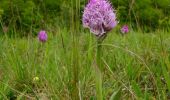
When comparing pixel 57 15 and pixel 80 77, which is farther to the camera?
pixel 57 15

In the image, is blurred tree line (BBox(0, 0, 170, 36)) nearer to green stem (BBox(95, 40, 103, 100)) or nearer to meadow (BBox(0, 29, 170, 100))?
meadow (BBox(0, 29, 170, 100))

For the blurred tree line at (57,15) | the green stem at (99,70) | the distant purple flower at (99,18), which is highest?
the distant purple flower at (99,18)

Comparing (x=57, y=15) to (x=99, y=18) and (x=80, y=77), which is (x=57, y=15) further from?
(x=99, y=18)

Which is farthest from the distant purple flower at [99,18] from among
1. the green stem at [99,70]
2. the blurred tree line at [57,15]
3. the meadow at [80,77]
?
the blurred tree line at [57,15]

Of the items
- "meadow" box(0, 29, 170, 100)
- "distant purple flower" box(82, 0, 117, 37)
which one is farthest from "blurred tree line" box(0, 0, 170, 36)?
"distant purple flower" box(82, 0, 117, 37)

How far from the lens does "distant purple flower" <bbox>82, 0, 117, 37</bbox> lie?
936 mm

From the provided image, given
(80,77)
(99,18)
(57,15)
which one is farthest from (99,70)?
(57,15)

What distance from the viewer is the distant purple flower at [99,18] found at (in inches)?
36.8

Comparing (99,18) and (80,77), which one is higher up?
(99,18)

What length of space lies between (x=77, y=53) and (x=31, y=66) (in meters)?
0.70

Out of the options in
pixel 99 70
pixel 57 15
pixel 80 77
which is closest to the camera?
pixel 99 70

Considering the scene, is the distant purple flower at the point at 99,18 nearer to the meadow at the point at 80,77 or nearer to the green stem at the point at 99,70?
the green stem at the point at 99,70

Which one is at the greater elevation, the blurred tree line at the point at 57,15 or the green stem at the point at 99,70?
the green stem at the point at 99,70

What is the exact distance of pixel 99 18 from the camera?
94 cm
